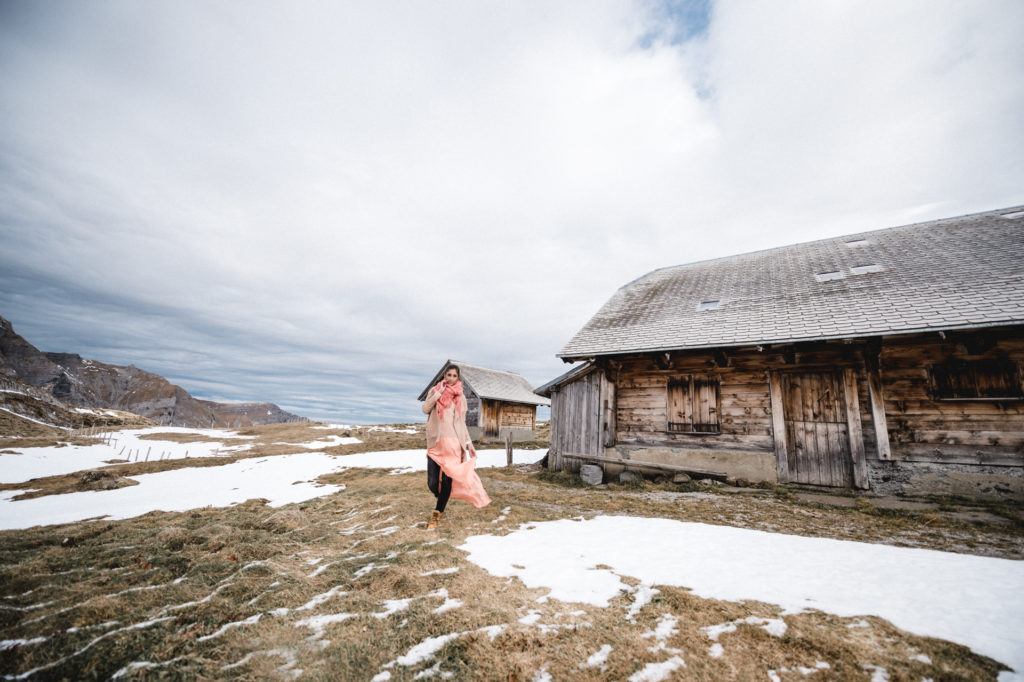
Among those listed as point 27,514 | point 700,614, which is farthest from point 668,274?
point 27,514

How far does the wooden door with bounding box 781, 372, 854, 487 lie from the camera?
880cm

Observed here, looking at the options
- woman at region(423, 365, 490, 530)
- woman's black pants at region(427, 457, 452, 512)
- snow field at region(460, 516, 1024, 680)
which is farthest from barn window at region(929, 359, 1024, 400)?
woman's black pants at region(427, 457, 452, 512)

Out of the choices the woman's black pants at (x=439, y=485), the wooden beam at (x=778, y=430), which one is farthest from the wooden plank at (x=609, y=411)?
the woman's black pants at (x=439, y=485)

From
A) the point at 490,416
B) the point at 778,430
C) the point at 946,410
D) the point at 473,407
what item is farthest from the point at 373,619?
the point at 490,416

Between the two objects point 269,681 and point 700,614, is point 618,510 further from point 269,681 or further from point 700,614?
point 269,681

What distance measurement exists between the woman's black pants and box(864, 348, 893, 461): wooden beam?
9.45 meters

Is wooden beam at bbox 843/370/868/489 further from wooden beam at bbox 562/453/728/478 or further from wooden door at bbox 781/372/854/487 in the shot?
wooden beam at bbox 562/453/728/478

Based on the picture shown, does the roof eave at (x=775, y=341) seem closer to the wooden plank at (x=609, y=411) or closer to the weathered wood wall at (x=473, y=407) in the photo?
the wooden plank at (x=609, y=411)

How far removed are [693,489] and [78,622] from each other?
9971 mm

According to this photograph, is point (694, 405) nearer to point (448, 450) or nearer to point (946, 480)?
point (946, 480)

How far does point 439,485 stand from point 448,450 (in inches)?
23.7

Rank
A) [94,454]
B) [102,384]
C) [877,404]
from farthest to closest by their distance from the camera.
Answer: [102,384] < [94,454] < [877,404]

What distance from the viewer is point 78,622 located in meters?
3.10

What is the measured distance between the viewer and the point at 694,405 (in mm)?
10500
